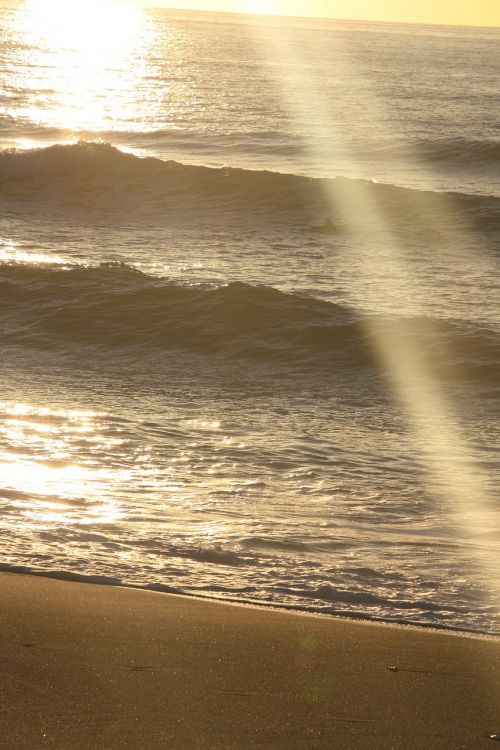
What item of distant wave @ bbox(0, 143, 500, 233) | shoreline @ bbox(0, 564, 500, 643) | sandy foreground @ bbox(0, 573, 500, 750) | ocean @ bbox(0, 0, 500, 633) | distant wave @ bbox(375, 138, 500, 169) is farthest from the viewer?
distant wave @ bbox(375, 138, 500, 169)

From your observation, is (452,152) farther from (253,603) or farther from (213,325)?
(253,603)

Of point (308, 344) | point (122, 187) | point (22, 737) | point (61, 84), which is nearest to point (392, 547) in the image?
point (22, 737)

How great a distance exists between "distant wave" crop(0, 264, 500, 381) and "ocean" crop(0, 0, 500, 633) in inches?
1.5

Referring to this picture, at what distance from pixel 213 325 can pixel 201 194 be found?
1126 cm

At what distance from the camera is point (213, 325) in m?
12.5

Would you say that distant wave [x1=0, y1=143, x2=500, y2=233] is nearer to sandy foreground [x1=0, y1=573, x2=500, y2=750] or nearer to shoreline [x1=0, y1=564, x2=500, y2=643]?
shoreline [x1=0, y1=564, x2=500, y2=643]

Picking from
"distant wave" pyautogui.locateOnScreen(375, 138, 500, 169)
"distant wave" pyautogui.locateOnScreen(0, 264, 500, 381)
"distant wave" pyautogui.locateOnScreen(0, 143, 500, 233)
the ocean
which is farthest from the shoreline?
"distant wave" pyautogui.locateOnScreen(375, 138, 500, 169)

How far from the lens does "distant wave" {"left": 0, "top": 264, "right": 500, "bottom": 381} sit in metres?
11.5

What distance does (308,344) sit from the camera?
11977 millimetres

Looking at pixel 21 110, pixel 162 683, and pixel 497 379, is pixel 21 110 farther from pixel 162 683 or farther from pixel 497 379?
pixel 162 683

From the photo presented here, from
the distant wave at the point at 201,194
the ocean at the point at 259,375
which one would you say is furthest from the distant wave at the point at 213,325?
the distant wave at the point at 201,194

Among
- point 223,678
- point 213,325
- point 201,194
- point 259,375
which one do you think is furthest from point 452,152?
point 223,678

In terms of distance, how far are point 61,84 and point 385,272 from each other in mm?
44803

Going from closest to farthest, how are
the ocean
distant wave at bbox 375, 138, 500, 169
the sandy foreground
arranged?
the sandy foreground → the ocean → distant wave at bbox 375, 138, 500, 169
